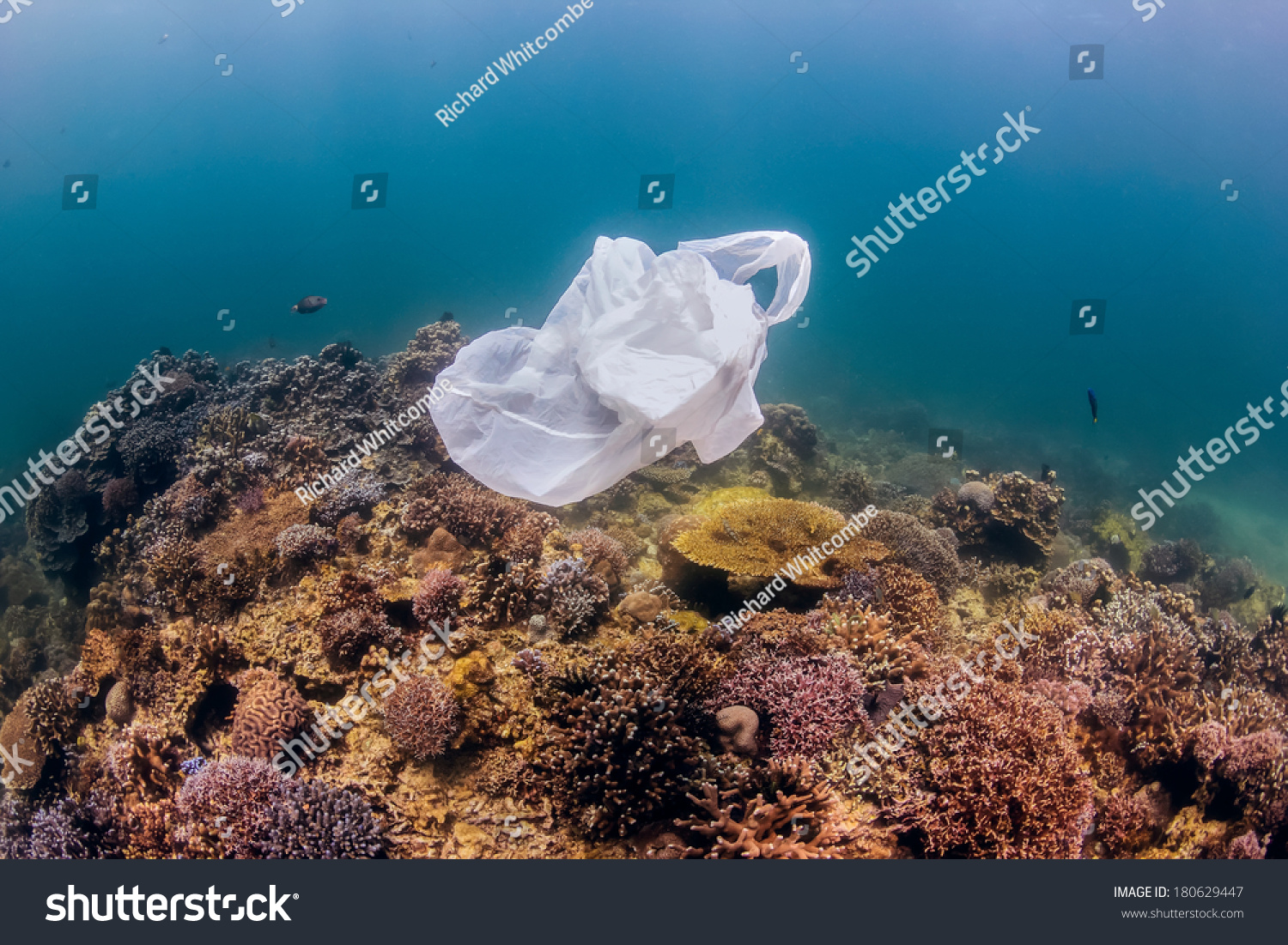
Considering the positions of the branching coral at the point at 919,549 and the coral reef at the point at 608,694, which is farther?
the branching coral at the point at 919,549

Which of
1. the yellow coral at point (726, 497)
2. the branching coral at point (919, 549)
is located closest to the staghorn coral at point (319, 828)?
the yellow coral at point (726, 497)

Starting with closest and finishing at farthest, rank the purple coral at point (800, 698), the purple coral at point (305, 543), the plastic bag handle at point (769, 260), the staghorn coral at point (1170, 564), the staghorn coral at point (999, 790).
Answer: the staghorn coral at point (999, 790), the purple coral at point (800, 698), the plastic bag handle at point (769, 260), the purple coral at point (305, 543), the staghorn coral at point (1170, 564)

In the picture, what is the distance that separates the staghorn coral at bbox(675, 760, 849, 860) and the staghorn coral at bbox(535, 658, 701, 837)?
22cm

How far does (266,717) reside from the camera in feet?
13.0

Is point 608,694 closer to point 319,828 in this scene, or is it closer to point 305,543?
point 319,828

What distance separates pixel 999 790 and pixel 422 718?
367 centimetres

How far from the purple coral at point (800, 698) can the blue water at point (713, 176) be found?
36159 mm

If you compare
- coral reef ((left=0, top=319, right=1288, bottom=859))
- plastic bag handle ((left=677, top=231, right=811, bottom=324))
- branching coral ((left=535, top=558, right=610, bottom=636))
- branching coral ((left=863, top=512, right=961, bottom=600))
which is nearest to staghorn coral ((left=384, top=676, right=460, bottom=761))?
coral reef ((left=0, top=319, right=1288, bottom=859))

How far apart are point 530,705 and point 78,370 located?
73207 mm

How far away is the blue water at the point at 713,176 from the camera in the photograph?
4897 cm

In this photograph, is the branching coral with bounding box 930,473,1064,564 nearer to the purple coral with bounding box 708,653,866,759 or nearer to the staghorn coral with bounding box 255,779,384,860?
the purple coral with bounding box 708,653,866,759

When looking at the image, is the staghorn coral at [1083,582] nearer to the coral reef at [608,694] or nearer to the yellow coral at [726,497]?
the coral reef at [608,694]

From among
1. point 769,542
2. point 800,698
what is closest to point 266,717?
point 800,698

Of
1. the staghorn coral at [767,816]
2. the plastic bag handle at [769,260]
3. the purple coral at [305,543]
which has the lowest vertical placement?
the purple coral at [305,543]
